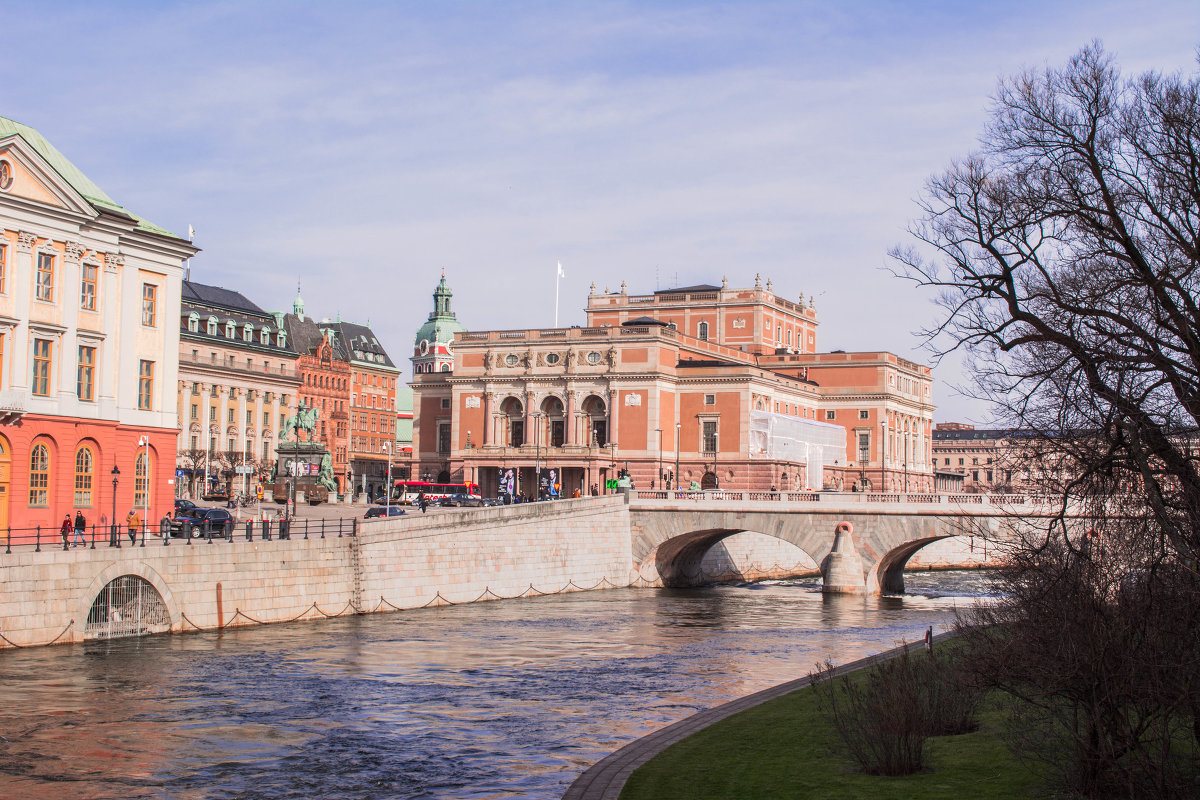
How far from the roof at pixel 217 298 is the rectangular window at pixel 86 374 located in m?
68.9

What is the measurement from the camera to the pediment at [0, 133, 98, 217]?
5016 centimetres

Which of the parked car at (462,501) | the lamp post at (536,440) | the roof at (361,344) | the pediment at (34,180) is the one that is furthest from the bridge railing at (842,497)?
the roof at (361,344)

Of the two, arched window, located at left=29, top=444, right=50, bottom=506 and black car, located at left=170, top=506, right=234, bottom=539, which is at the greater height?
arched window, located at left=29, top=444, right=50, bottom=506

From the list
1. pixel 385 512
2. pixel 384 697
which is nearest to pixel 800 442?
pixel 385 512

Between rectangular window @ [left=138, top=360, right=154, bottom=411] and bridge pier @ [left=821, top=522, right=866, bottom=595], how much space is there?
116 feet

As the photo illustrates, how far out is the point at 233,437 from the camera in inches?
4877

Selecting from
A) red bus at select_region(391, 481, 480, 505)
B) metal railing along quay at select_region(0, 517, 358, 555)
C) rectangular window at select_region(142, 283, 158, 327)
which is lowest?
metal railing along quay at select_region(0, 517, 358, 555)

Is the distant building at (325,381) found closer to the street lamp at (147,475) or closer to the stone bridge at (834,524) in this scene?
the stone bridge at (834,524)

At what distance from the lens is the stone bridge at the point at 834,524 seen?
228 ft

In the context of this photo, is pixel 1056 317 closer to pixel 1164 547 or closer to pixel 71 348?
pixel 1164 547

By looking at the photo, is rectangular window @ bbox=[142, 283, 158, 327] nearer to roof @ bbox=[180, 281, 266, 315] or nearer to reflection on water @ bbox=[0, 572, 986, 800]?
reflection on water @ bbox=[0, 572, 986, 800]

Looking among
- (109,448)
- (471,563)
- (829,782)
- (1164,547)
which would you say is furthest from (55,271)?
(1164,547)

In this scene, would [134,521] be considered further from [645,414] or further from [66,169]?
[645,414]

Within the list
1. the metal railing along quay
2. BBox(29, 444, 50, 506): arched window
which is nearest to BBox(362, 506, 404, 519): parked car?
the metal railing along quay
